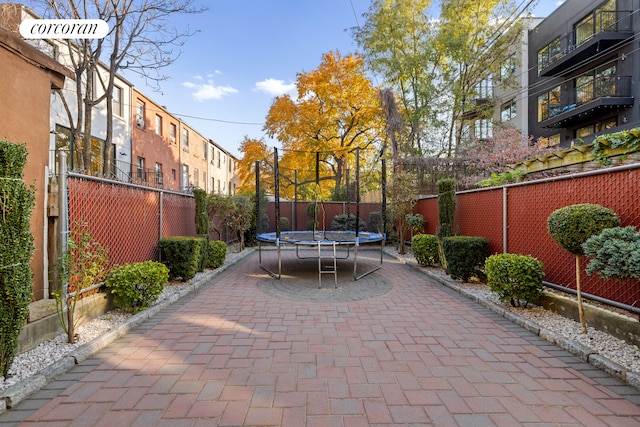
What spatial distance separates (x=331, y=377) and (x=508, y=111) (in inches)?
841

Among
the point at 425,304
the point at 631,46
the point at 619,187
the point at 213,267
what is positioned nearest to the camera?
the point at 619,187

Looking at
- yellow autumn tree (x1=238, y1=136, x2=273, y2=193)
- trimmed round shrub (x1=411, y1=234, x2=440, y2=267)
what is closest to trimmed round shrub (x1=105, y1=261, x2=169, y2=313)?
trimmed round shrub (x1=411, y1=234, x2=440, y2=267)

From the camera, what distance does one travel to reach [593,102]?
13469 millimetres

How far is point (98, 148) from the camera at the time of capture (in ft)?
40.2

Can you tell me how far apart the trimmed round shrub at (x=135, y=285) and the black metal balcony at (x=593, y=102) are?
17.1 m

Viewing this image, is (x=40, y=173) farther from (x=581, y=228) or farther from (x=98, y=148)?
(x=98, y=148)

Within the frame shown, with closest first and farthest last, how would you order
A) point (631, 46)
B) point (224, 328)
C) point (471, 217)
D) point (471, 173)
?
point (224, 328), point (471, 217), point (471, 173), point (631, 46)

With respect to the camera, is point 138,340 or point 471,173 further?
point 471,173

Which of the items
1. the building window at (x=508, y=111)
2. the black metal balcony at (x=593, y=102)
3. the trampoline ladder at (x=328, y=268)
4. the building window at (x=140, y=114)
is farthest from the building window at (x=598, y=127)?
the building window at (x=140, y=114)

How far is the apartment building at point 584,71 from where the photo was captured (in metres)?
13.1

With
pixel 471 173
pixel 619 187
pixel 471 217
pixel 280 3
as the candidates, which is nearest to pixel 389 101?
pixel 471 173

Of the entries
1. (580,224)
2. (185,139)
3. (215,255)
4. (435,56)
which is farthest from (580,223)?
(185,139)

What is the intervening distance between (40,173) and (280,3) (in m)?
9.59

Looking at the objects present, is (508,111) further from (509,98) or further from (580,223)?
(580,223)
